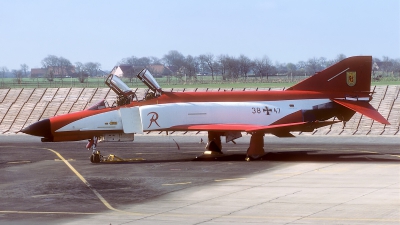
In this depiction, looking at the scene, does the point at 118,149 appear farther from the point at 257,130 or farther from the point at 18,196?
the point at 18,196

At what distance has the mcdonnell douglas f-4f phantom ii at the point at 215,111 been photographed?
3114cm

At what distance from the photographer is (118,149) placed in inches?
1485

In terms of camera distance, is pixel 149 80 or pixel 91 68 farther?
pixel 91 68

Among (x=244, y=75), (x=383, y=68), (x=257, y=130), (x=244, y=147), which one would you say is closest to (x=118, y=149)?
(x=244, y=147)

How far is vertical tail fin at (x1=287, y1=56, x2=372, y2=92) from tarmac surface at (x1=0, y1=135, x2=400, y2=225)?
321 cm

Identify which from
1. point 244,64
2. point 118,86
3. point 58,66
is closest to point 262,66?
point 244,64

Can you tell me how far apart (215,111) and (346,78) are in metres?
6.56

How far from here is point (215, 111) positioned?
31203mm

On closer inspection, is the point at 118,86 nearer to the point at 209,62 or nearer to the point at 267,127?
the point at 267,127

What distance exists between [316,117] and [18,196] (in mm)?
15555

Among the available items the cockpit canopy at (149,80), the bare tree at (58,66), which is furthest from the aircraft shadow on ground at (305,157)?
the bare tree at (58,66)

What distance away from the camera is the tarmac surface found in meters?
17.2

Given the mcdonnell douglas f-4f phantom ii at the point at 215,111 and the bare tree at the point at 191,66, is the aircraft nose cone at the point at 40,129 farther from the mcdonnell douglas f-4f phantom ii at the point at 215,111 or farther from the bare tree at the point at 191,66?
the bare tree at the point at 191,66

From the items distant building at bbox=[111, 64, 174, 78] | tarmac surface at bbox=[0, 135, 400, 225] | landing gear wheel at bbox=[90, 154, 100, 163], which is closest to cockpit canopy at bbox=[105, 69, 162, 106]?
landing gear wheel at bbox=[90, 154, 100, 163]
